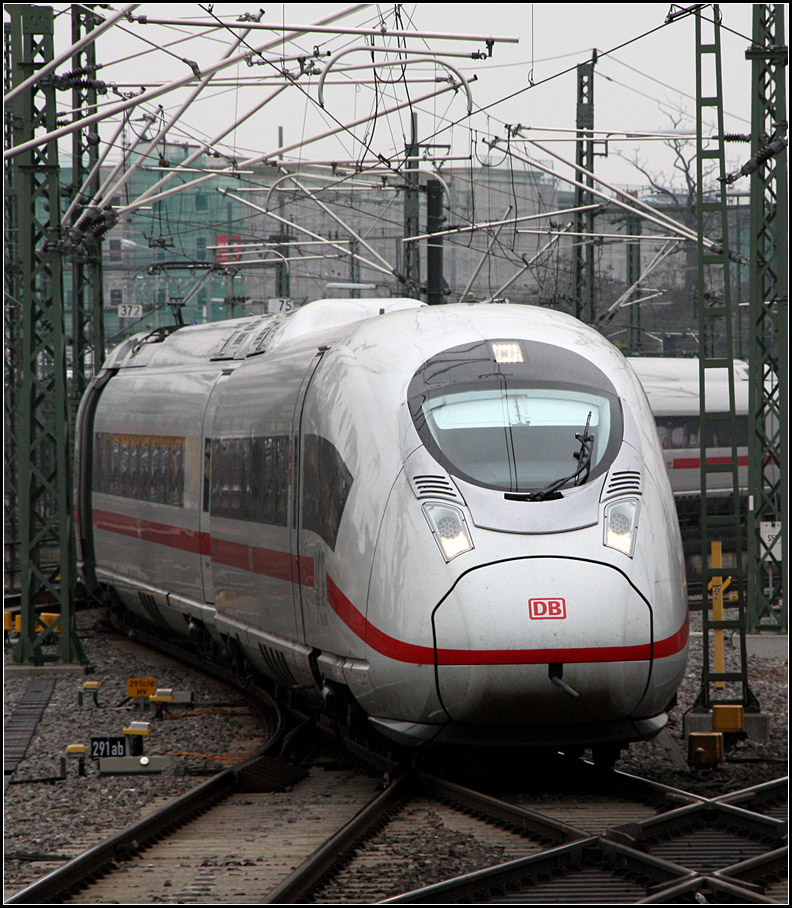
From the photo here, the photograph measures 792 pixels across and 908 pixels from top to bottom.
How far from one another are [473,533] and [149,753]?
158 inches

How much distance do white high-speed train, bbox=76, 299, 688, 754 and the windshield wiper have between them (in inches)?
0.5

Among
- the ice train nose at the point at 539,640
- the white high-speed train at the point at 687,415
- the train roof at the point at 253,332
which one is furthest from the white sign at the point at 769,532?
the white high-speed train at the point at 687,415

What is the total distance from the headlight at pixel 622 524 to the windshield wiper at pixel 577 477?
0.24 m

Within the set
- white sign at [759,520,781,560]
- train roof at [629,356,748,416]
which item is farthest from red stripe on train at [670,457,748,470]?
white sign at [759,520,781,560]

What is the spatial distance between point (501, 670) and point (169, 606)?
25.5ft

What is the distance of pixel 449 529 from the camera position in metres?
7.39

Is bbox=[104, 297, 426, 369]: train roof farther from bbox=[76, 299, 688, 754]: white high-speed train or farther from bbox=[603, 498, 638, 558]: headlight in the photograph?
bbox=[603, 498, 638, 558]: headlight

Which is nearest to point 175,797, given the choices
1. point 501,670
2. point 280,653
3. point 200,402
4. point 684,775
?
point 280,653

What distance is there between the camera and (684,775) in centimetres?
842

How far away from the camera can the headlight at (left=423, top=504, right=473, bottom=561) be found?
730 cm

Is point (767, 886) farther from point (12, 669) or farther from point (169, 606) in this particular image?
point (12, 669)

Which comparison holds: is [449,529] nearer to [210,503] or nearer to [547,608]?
[547,608]

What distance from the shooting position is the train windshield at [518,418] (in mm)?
7664

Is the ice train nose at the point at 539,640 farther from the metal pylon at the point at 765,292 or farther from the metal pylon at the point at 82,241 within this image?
the metal pylon at the point at 82,241
